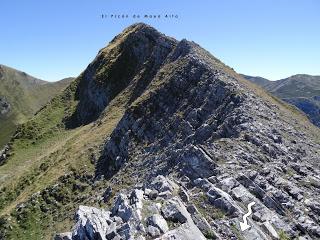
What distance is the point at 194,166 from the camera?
36594mm

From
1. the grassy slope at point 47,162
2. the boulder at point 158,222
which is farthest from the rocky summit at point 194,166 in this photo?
the grassy slope at point 47,162

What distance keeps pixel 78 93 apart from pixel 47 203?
61269mm

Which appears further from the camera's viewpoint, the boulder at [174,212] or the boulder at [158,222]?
the boulder at [174,212]

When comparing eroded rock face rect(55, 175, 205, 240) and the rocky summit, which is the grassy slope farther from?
eroded rock face rect(55, 175, 205, 240)

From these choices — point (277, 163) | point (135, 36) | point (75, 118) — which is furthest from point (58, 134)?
point (277, 163)

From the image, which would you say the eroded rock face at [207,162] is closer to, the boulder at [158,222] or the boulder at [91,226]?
the boulder at [158,222]

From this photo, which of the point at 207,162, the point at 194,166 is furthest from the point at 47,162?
the point at 207,162

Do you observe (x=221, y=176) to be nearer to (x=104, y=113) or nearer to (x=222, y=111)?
(x=222, y=111)

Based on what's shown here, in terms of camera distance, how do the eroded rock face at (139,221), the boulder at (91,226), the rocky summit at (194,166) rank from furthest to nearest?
the rocky summit at (194,166) → the boulder at (91,226) → the eroded rock face at (139,221)

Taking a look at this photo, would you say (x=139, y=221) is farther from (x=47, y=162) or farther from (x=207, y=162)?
(x=47, y=162)

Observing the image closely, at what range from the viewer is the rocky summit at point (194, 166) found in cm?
2695

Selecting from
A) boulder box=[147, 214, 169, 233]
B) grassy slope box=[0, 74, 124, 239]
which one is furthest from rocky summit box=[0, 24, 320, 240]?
→ grassy slope box=[0, 74, 124, 239]

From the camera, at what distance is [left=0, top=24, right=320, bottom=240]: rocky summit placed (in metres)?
27.0

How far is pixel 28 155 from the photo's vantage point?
95062 millimetres
